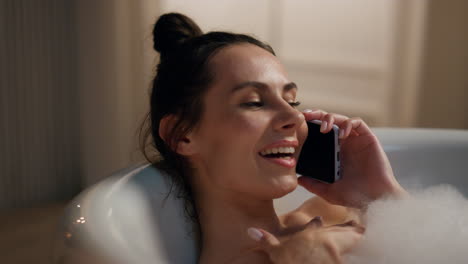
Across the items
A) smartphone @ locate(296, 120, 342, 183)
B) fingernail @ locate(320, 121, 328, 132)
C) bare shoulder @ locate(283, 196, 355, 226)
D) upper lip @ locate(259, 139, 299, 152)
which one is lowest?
bare shoulder @ locate(283, 196, 355, 226)

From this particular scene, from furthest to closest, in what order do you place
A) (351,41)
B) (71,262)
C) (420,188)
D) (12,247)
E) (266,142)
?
(351,41) < (12,247) < (420,188) < (266,142) < (71,262)

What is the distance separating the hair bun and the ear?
18cm

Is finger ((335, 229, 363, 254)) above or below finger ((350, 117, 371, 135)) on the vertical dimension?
below

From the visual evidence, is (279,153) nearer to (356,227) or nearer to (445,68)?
(356,227)

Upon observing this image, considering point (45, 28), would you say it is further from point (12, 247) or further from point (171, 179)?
Result: point (171, 179)

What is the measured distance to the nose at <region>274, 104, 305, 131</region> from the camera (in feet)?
3.16

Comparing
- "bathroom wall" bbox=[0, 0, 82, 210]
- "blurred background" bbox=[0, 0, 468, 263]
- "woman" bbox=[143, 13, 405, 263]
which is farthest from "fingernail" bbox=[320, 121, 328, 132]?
"bathroom wall" bbox=[0, 0, 82, 210]

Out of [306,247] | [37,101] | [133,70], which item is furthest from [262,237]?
[37,101]

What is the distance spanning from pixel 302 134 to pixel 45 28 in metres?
1.51

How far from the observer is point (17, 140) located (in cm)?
220

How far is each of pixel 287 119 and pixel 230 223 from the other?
0.77 ft

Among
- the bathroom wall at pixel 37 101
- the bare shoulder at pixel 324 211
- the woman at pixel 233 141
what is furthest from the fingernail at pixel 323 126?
the bathroom wall at pixel 37 101

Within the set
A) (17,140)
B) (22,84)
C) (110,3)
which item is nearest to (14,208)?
(17,140)

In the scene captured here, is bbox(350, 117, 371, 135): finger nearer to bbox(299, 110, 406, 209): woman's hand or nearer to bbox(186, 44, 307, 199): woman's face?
bbox(299, 110, 406, 209): woman's hand
